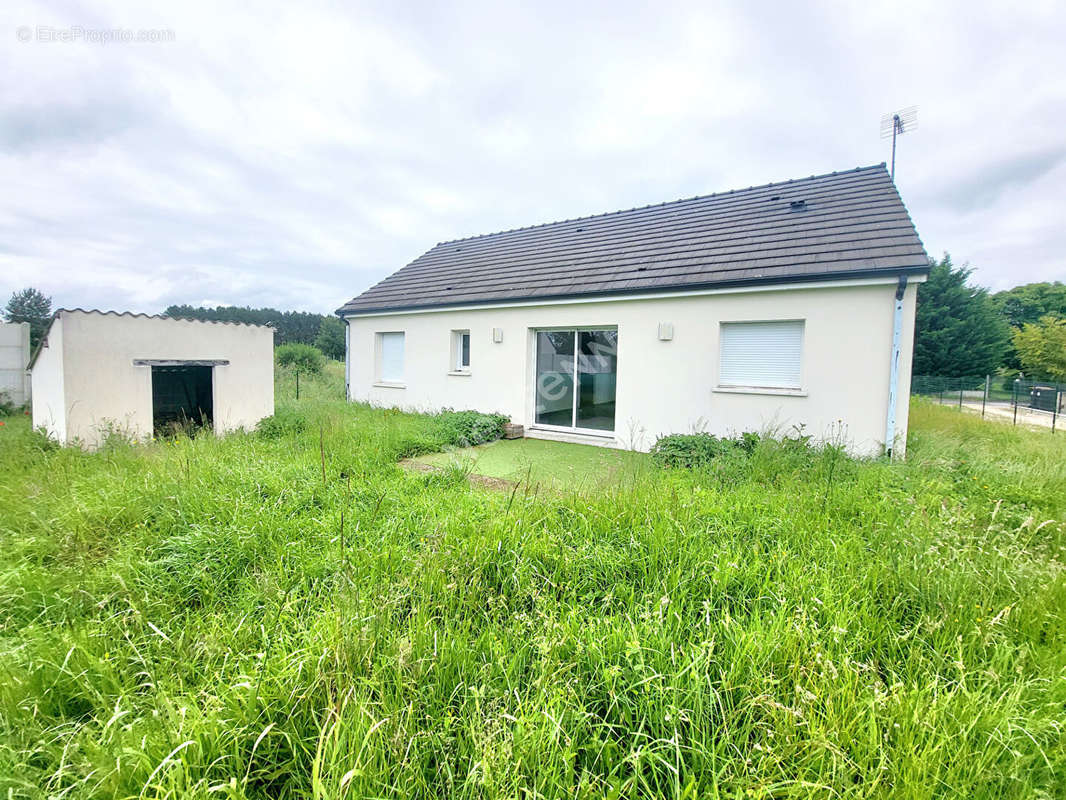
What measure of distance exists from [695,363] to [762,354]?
115 cm

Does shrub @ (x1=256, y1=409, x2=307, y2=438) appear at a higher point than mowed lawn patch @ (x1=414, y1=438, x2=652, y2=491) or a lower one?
higher

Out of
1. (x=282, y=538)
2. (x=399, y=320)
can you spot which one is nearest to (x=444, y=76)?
(x=399, y=320)

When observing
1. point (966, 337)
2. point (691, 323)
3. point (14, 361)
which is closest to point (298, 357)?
point (14, 361)

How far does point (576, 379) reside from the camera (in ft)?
32.0

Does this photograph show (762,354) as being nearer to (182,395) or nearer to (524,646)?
(524,646)

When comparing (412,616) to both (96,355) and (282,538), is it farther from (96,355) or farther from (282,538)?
(96,355)

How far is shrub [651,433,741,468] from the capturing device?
6.52m

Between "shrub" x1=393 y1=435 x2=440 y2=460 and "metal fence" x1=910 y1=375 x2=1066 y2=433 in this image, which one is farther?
"metal fence" x1=910 y1=375 x2=1066 y2=433

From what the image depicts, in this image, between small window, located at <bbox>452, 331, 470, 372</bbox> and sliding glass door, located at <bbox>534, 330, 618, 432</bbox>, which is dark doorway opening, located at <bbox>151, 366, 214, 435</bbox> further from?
sliding glass door, located at <bbox>534, 330, 618, 432</bbox>

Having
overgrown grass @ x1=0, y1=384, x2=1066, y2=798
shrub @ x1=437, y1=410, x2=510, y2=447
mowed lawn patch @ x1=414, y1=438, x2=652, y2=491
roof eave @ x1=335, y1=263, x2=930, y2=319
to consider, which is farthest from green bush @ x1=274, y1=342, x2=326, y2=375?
overgrown grass @ x1=0, y1=384, x2=1066, y2=798

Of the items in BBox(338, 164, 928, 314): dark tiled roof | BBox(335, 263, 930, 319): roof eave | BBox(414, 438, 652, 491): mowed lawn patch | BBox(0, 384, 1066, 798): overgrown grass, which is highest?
BBox(338, 164, 928, 314): dark tiled roof

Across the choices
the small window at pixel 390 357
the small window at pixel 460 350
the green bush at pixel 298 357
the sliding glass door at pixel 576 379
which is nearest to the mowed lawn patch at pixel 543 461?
the sliding glass door at pixel 576 379

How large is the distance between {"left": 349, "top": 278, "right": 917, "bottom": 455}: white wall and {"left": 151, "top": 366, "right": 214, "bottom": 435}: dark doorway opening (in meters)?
4.83

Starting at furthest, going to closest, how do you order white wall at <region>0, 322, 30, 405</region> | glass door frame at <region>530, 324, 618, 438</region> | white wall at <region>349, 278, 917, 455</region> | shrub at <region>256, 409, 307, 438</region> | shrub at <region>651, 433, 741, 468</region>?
white wall at <region>0, 322, 30, 405</region> → glass door frame at <region>530, 324, 618, 438</region> → shrub at <region>256, 409, 307, 438</region> → white wall at <region>349, 278, 917, 455</region> → shrub at <region>651, 433, 741, 468</region>
